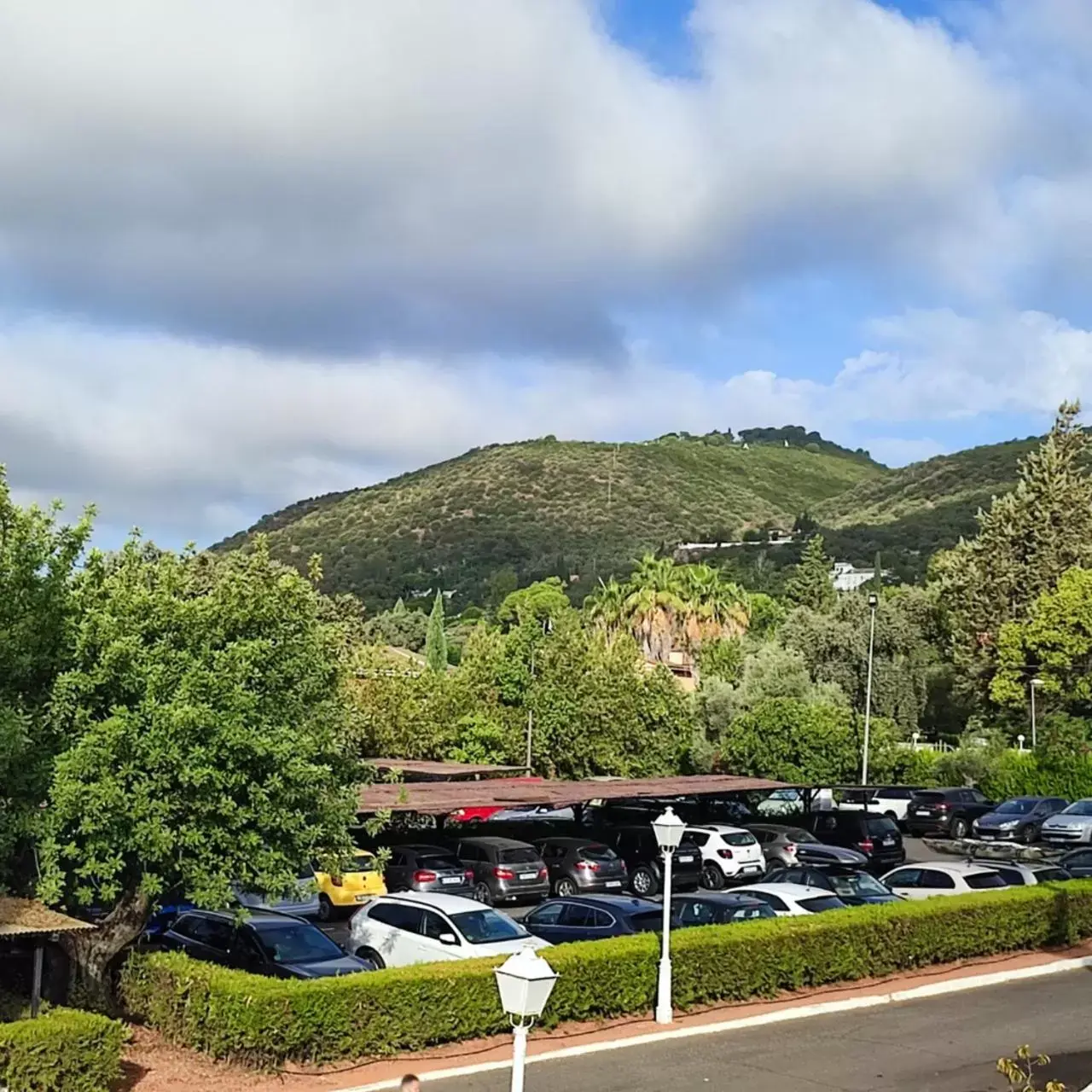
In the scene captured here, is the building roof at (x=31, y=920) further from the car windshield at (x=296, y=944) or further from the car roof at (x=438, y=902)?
the car roof at (x=438, y=902)

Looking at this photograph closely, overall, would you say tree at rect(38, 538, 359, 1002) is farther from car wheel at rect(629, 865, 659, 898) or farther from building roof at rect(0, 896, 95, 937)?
car wheel at rect(629, 865, 659, 898)

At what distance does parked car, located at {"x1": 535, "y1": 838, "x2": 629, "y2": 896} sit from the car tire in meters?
8.91

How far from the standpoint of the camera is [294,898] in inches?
650

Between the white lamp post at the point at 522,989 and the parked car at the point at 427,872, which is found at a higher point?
the white lamp post at the point at 522,989

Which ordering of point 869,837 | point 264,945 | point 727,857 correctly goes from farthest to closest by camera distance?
1. point 869,837
2. point 727,857
3. point 264,945

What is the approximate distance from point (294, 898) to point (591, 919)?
4810 millimetres

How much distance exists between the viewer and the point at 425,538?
6619 inches

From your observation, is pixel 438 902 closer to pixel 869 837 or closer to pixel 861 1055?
pixel 861 1055

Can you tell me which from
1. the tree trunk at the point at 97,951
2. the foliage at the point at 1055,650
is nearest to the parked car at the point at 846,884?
the tree trunk at the point at 97,951

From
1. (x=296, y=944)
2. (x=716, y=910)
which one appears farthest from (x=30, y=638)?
(x=716, y=910)

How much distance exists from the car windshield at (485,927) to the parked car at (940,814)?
24.2 m

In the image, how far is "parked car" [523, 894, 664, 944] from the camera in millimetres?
18484

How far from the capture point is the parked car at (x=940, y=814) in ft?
128

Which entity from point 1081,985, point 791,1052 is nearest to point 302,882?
point 791,1052
